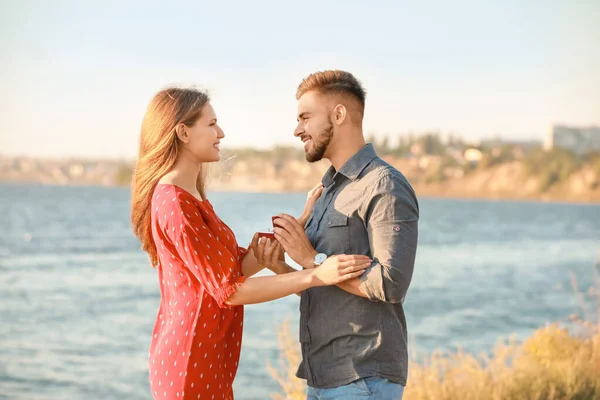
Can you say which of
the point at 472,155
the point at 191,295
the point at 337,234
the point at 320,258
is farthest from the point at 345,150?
the point at 472,155

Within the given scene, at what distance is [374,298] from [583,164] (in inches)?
3798

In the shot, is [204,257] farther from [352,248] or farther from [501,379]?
[501,379]

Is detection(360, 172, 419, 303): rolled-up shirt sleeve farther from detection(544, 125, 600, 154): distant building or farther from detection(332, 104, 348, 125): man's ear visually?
detection(544, 125, 600, 154): distant building

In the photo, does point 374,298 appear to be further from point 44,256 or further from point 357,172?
point 44,256

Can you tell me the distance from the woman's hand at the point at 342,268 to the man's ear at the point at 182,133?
758 mm

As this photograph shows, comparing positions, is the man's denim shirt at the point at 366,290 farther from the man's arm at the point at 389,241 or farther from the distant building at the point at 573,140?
the distant building at the point at 573,140

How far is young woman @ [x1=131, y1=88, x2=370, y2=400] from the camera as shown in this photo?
9.12 ft

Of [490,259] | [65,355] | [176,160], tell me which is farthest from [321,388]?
[490,259]

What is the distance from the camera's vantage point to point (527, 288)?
101 feet

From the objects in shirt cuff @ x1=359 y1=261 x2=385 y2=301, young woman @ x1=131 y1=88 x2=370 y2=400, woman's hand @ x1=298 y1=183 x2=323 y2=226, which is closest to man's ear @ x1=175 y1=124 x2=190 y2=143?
young woman @ x1=131 y1=88 x2=370 y2=400

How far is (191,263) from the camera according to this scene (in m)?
2.77

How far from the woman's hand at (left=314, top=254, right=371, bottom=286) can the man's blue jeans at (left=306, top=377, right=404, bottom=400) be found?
40cm

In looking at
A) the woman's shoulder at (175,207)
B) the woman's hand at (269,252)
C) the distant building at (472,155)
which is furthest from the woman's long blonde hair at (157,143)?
the distant building at (472,155)

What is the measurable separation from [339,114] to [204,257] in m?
0.84
